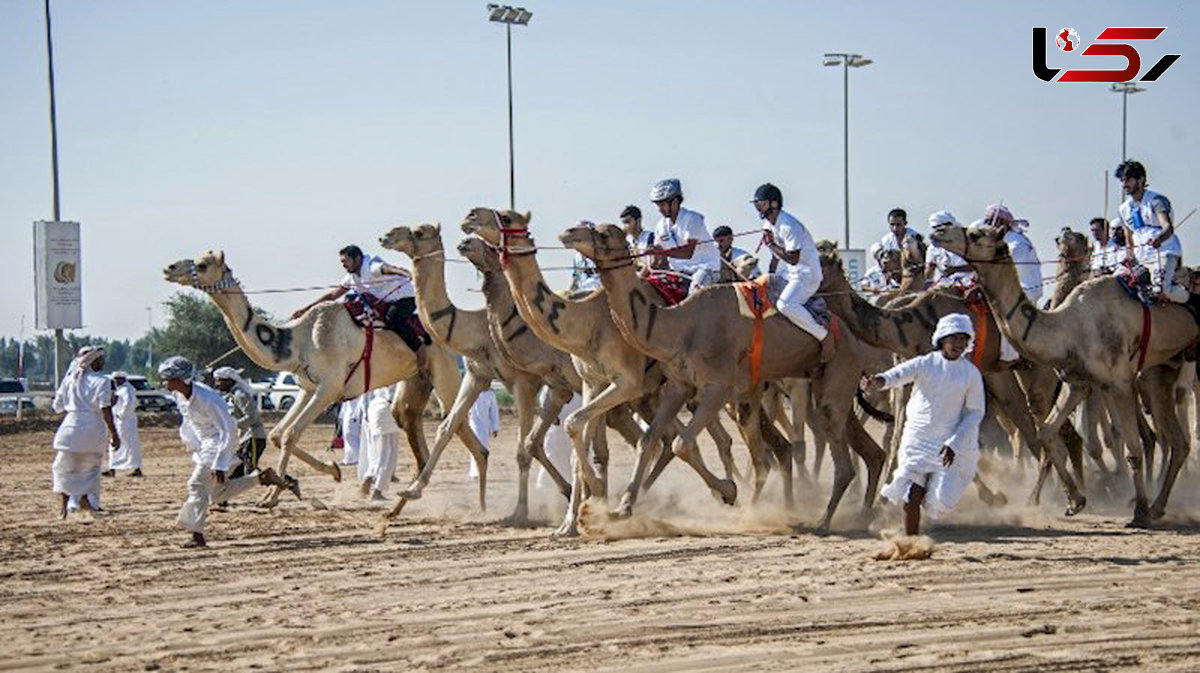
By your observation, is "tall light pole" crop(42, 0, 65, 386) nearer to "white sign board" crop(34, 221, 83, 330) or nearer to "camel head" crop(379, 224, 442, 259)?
"white sign board" crop(34, 221, 83, 330)

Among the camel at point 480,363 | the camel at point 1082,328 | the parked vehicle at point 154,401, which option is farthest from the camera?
the parked vehicle at point 154,401

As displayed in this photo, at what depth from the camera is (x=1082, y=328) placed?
14.3m

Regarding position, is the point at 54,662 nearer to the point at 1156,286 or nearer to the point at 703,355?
the point at 703,355

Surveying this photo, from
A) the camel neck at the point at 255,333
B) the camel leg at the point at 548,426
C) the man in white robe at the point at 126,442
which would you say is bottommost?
the man in white robe at the point at 126,442

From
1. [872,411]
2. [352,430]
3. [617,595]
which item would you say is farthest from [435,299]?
[352,430]

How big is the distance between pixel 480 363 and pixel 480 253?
177 cm

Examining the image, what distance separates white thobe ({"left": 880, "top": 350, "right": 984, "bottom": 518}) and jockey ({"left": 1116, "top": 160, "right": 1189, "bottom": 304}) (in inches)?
136

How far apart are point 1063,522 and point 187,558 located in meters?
6.82

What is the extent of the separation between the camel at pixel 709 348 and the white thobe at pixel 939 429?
7.52ft

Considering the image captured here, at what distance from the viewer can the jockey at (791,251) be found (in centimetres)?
1406

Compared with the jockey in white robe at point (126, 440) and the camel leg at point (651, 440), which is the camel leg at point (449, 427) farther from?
the jockey in white robe at point (126, 440)

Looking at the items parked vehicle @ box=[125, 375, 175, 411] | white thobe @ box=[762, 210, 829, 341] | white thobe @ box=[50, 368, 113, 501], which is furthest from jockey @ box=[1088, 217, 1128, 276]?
parked vehicle @ box=[125, 375, 175, 411]

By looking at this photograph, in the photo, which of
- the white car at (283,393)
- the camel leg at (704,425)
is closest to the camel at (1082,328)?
the camel leg at (704,425)

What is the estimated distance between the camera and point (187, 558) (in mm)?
12945
